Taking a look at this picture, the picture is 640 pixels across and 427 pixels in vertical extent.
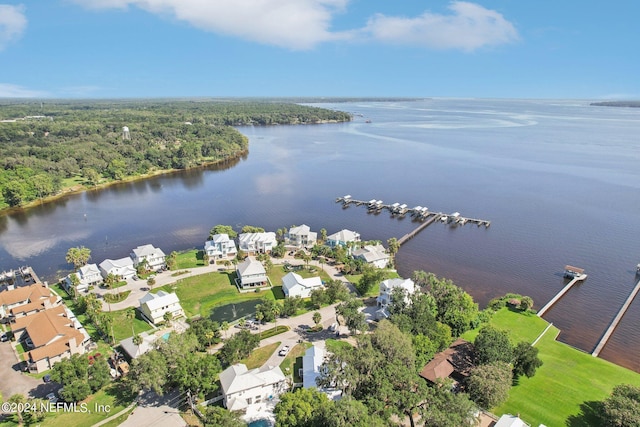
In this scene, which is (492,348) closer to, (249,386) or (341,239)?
(249,386)

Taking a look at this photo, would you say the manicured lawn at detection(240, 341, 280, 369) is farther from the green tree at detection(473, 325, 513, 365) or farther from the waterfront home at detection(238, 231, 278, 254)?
the waterfront home at detection(238, 231, 278, 254)

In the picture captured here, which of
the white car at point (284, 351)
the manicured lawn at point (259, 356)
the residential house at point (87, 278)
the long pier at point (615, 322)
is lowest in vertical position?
the long pier at point (615, 322)

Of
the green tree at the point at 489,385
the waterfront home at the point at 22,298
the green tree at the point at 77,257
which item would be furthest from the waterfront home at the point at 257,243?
the green tree at the point at 489,385

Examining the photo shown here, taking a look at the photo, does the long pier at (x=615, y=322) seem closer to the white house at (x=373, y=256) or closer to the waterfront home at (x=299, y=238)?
the white house at (x=373, y=256)

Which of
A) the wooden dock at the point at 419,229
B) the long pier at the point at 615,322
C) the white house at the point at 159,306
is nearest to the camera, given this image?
the long pier at the point at 615,322

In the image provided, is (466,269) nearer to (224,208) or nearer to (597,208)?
(597,208)

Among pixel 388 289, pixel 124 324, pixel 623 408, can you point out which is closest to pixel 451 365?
pixel 623 408

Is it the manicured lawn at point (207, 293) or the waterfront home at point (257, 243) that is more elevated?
the waterfront home at point (257, 243)

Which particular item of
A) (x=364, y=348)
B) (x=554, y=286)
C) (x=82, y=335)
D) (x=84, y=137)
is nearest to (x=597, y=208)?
(x=554, y=286)

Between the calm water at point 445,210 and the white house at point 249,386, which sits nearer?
the white house at point 249,386
